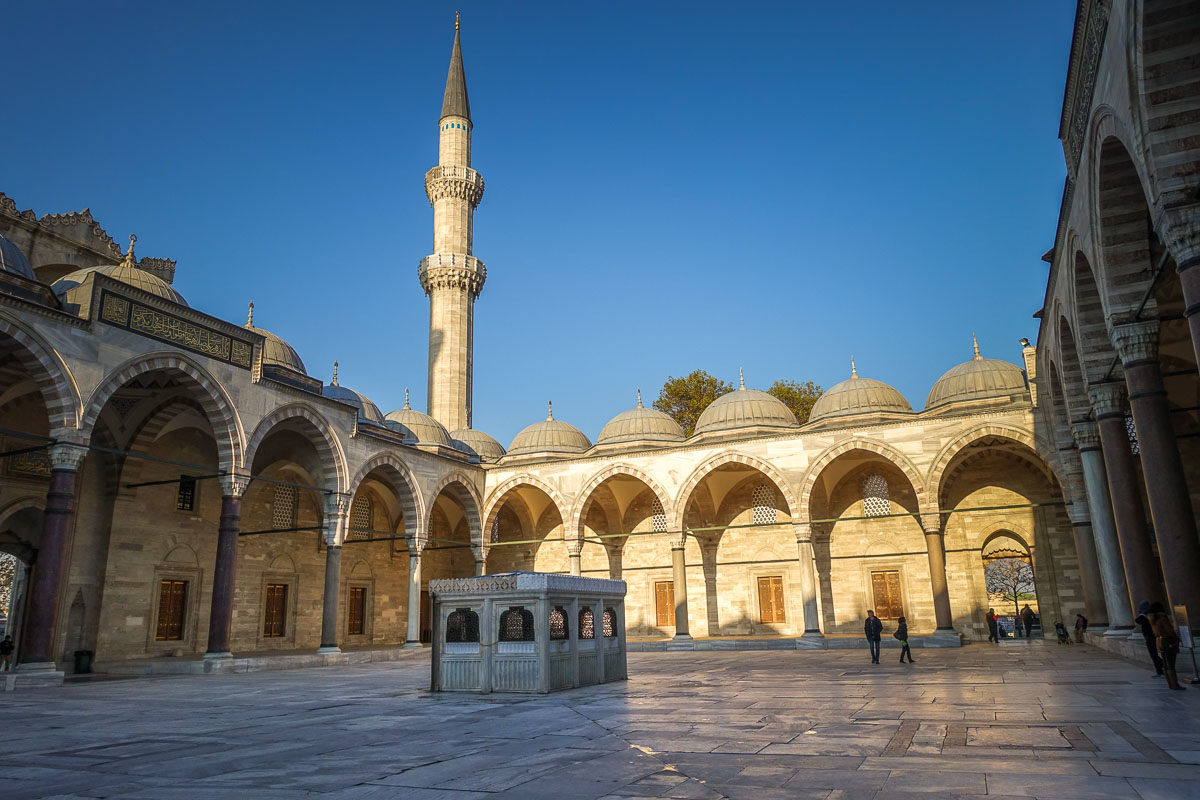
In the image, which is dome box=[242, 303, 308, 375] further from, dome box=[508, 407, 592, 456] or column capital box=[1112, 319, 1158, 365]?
column capital box=[1112, 319, 1158, 365]

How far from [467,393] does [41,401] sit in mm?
14142

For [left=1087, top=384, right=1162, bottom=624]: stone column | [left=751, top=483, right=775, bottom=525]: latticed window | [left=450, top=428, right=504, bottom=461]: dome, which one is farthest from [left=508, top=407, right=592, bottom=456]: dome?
[left=1087, top=384, right=1162, bottom=624]: stone column

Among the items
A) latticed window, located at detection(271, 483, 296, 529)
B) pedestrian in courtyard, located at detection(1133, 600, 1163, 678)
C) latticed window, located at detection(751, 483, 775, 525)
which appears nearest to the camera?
pedestrian in courtyard, located at detection(1133, 600, 1163, 678)

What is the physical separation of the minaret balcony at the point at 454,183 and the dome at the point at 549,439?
9.28 metres

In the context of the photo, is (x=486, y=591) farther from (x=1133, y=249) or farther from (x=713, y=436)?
(x=713, y=436)

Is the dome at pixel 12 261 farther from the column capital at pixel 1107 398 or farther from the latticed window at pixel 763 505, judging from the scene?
the latticed window at pixel 763 505

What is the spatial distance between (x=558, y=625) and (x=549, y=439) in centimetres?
1593

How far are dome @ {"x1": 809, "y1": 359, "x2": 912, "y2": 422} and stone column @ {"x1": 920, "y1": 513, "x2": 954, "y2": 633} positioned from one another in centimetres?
358

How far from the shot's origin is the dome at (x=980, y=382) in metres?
20.6

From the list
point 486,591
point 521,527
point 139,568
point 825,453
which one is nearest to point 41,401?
point 139,568

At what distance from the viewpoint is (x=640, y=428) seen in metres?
24.0

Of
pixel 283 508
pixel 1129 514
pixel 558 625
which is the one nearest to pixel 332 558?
pixel 283 508

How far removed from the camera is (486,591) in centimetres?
916

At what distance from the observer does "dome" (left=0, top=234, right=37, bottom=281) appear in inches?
480
